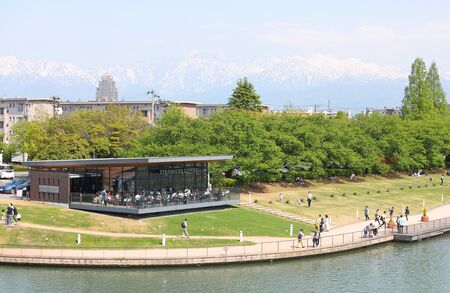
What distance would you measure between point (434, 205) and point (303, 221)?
2908cm

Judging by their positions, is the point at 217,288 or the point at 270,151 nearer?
the point at 217,288

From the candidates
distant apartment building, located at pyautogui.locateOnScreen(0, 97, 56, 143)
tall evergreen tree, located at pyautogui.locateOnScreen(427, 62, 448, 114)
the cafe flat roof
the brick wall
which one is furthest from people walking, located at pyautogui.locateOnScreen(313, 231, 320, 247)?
tall evergreen tree, located at pyautogui.locateOnScreen(427, 62, 448, 114)

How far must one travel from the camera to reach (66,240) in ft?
174

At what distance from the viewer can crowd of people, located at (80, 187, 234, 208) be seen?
59875 millimetres

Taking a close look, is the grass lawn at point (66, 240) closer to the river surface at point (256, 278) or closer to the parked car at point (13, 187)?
the river surface at point (256, 278)

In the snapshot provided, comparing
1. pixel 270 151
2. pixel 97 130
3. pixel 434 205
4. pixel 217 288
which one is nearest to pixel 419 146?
pixel 434 205

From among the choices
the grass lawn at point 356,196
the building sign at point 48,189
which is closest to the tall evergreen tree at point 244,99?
the grass lawn at point 356,196

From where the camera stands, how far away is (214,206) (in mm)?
67875

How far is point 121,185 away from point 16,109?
91418 mm

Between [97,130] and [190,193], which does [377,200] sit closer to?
[190,193]

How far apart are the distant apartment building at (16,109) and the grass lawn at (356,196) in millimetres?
72359

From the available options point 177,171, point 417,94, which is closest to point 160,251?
point 177,171

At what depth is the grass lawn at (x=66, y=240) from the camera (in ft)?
173

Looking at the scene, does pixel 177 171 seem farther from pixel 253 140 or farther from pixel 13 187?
pixel 13 187
